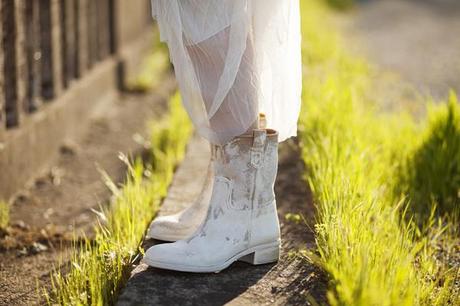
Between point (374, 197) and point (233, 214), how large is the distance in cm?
55

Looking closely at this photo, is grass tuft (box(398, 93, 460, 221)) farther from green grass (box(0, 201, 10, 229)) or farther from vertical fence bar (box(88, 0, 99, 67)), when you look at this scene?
vertical fence bar (box(88, 0, 99, 67))

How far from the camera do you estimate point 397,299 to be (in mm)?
1782

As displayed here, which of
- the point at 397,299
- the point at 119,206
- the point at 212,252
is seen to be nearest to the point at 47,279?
the point at 119,206

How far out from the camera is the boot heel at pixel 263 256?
2.21 metres

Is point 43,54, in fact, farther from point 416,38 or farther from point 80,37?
point 416,38

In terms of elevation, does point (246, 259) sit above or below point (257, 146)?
below

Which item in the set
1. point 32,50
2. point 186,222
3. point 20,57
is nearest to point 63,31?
point 32,50

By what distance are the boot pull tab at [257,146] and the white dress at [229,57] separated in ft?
0.13

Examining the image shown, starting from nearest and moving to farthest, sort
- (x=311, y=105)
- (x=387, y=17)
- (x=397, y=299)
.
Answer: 1. (x=397, y=299)
2. (x=311, y=105)
3. (x=387, y=17)

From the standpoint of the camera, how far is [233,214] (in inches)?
85.4

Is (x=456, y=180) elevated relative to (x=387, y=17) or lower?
lower

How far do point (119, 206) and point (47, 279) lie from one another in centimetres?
37

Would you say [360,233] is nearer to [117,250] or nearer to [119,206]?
[117,250]

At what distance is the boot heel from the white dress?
0.37 metres
